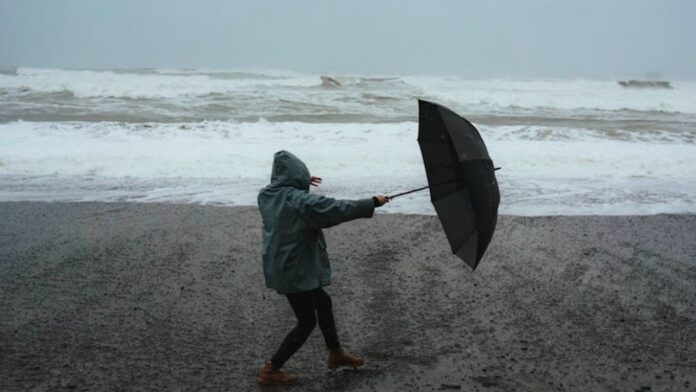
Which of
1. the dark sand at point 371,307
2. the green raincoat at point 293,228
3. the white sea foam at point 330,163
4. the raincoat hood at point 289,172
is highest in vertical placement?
the raincoat hood at point 289,172

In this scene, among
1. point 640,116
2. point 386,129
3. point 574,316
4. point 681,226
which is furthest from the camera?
point 640,116

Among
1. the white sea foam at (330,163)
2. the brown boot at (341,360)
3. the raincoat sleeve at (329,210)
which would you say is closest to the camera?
the raincoat sleeve at (329,210)

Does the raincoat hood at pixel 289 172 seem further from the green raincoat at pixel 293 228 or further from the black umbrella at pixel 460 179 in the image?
the black umbrella at pixel 460 179

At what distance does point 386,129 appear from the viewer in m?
14.5

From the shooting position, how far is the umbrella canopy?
326cm

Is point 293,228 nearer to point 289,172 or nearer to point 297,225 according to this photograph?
point 297,225

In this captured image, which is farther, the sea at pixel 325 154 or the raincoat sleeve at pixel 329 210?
the sea at pixel 325 154

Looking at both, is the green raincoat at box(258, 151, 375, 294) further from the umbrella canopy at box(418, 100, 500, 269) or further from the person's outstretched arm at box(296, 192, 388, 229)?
the umbrella canopy at box(418, 100, 500, 269)

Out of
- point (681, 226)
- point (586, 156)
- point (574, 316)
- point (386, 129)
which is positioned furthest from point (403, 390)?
point (386, 129)

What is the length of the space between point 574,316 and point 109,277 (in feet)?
12.8

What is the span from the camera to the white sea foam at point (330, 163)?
8.44m

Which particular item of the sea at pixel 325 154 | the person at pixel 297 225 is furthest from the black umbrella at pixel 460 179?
the sea at pixel 325 154

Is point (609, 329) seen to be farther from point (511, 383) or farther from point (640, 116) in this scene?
point (640, 116)

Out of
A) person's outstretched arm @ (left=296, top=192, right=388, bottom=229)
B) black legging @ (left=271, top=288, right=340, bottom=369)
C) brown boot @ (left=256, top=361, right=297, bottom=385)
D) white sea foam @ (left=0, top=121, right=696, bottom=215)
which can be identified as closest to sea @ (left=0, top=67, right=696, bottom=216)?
white sea foam @ (left=0, top=121, right=696, bottom=215)
